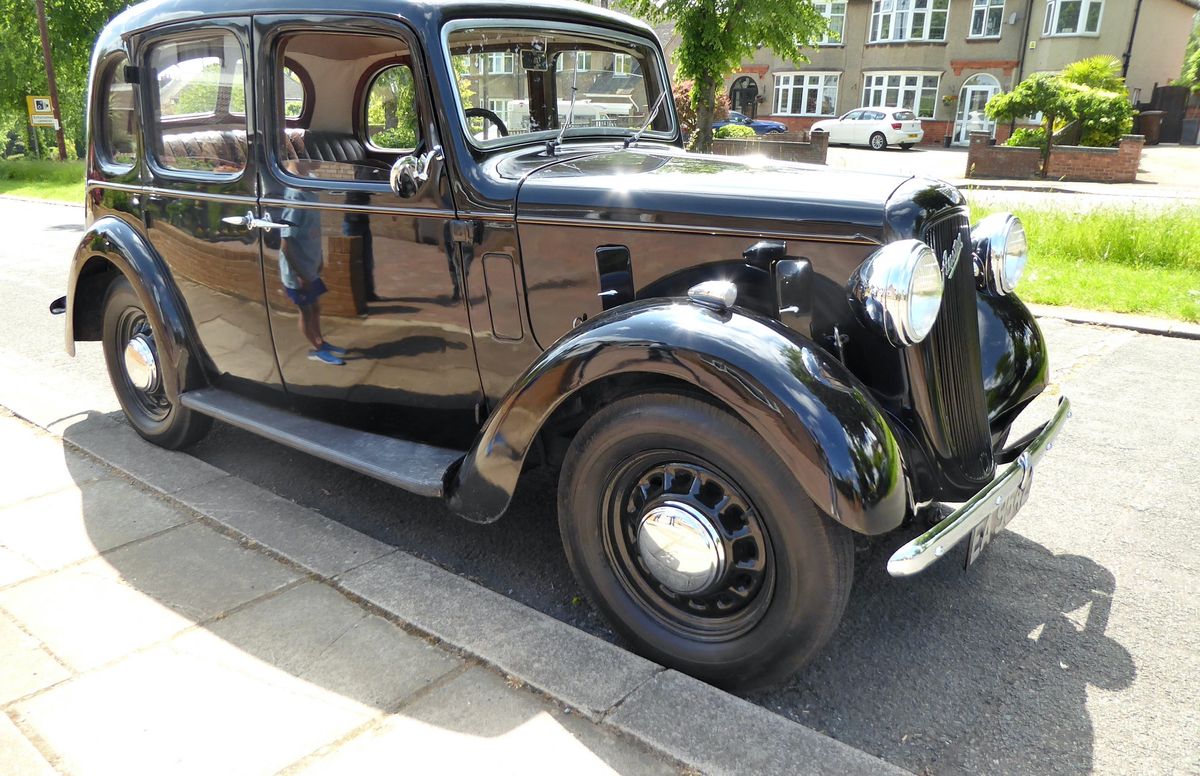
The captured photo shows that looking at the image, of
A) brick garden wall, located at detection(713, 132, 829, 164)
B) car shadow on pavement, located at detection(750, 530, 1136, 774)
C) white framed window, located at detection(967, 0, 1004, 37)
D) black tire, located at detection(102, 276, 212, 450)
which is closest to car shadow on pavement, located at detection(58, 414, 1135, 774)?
car shadow on pavement, located at detection(750, 530, 1136, 774)

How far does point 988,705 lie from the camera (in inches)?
91.2

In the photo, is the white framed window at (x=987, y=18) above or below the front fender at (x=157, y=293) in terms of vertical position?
above

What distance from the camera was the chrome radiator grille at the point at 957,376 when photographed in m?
2.47

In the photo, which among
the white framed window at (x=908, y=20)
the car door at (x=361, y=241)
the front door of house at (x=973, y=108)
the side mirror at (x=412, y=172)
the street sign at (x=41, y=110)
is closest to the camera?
the side mirror at (x=412, y=172)

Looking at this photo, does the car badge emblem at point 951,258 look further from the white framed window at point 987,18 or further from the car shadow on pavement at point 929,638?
the white framed window at point 987,18

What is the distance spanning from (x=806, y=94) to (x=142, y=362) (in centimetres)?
3636

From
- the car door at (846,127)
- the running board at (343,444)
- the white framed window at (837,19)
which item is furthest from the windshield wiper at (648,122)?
the white framed window at (837,19)

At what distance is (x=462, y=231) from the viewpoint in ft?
9.30

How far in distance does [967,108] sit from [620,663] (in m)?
35.5

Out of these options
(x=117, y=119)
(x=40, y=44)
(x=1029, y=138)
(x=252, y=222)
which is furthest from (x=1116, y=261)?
(x=40, y=44)

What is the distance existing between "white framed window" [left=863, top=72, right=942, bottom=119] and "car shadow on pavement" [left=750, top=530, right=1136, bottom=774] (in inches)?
1364

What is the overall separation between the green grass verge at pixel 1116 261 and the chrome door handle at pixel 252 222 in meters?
5.83

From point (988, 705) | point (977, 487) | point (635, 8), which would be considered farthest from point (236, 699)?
point (635, 8)

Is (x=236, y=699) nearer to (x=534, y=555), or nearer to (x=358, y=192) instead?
(x=534, y=555)
